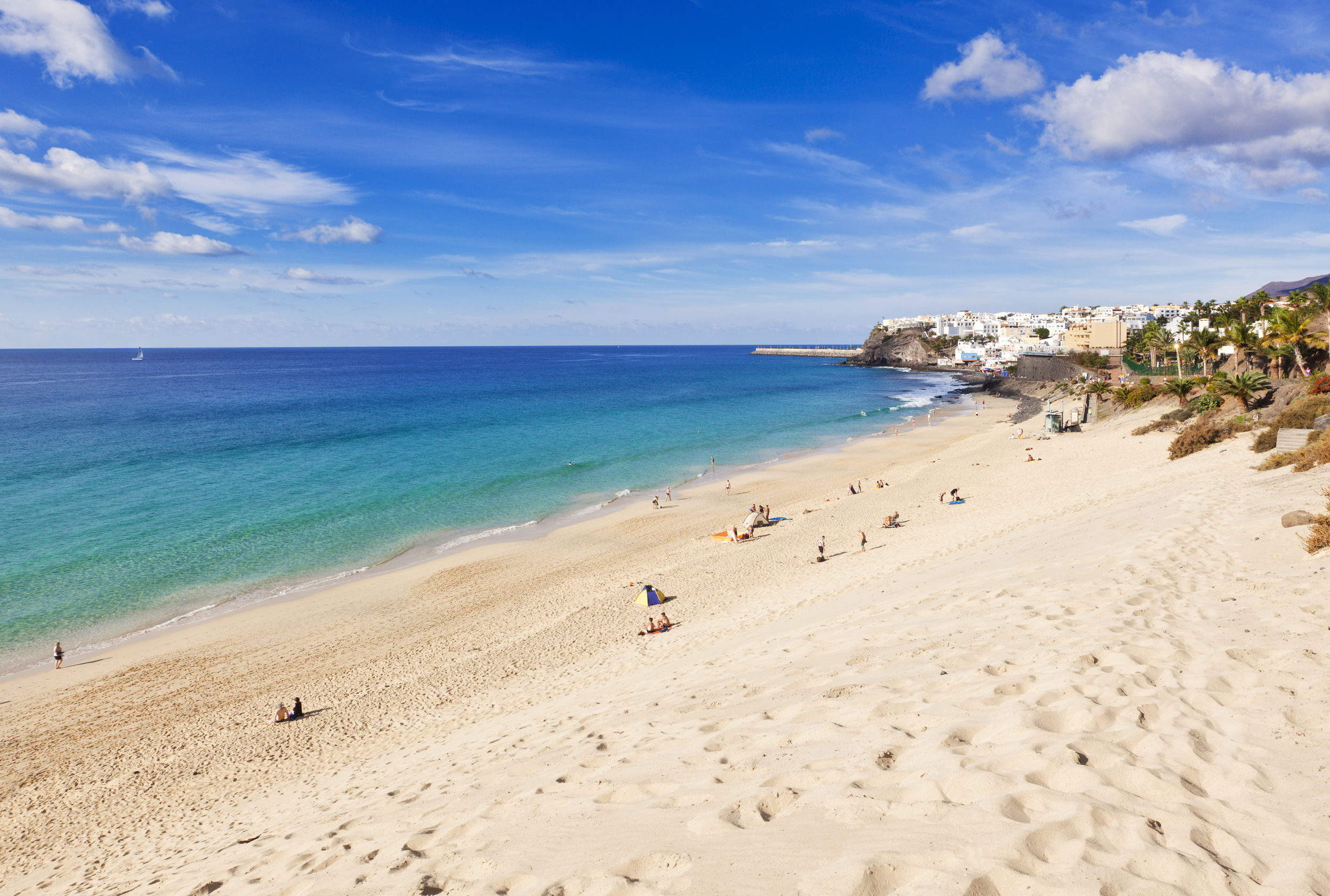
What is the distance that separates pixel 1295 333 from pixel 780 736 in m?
42.8

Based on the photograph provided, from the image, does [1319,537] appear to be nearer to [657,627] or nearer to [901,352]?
[657,627]

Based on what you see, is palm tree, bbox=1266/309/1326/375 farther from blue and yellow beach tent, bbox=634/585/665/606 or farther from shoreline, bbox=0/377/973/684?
blue and yellow beach tent, bbox=634/585/665/606

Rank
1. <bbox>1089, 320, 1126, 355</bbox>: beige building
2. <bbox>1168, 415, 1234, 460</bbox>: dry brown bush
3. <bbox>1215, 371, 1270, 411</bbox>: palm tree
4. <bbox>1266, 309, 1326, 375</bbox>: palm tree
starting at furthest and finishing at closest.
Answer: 1. <bbox>1089, 320, 1126, 355</bbox>: beige building
2. <bbox>1266, 309, 1326, 375</bbox>: palm tree
3. <bbox>1215, 371, 1270, 411</bbox>: palm tree
4. <bbox>1168, 415, 1234, 460</bbox>: dry brown bush

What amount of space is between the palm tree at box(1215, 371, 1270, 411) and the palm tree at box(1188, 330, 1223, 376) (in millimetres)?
13765

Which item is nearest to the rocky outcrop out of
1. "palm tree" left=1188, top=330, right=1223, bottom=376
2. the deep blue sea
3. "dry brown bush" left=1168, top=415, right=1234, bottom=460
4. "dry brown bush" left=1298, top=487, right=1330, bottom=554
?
the deep blue sea

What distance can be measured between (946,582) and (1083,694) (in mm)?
5876

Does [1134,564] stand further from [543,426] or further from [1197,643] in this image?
[543,426]

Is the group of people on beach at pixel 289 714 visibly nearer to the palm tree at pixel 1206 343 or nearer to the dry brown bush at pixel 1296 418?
the dry brown bush at pixel 1296 418

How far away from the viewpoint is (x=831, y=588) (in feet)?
48.6

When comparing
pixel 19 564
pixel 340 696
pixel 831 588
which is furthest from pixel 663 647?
pixel 19 564

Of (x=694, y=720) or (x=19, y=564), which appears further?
(x=19, y=564)

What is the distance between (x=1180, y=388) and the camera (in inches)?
1379

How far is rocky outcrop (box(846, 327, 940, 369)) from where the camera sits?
489 feet

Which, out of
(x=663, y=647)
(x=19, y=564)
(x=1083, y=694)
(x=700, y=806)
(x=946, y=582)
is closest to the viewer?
(x=700, y=806)
